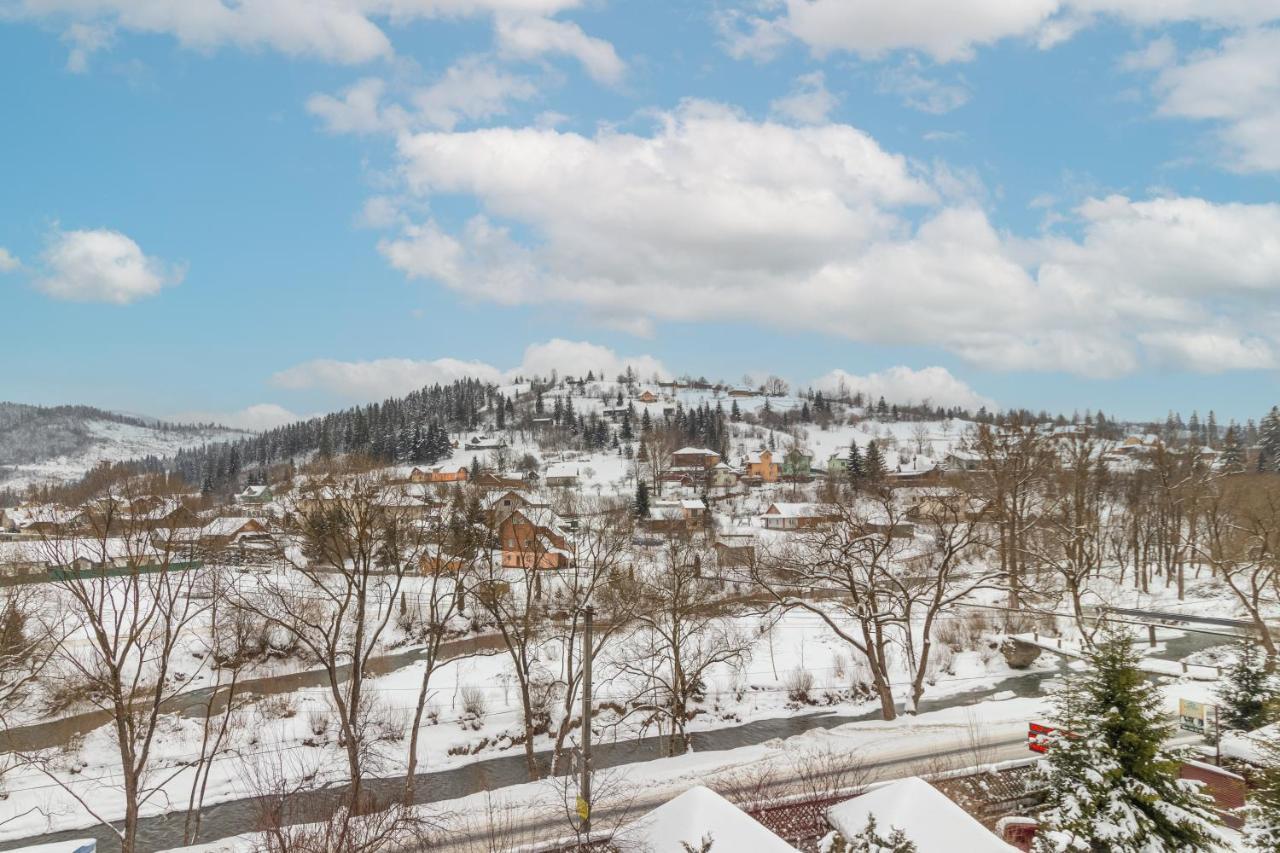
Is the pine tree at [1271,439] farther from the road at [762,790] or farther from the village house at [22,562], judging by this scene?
the village house at [22,562]

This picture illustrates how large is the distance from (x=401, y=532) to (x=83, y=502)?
8.37 metres

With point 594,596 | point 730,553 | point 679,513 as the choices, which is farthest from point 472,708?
point 679,513

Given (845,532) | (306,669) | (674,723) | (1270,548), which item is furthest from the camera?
(306,669)

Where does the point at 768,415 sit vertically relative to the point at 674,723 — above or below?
above

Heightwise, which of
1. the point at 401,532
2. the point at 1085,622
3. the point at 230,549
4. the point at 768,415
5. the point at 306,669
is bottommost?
the point at 306,669

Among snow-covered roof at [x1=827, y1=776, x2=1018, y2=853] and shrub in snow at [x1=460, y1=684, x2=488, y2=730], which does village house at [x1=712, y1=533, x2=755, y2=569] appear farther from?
snow-covered roof at [x1=827, y1=776, x2=1018, y2=853]

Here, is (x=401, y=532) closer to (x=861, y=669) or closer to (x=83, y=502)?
(x=83, y=502)

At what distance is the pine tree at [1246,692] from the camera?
58.1 ft

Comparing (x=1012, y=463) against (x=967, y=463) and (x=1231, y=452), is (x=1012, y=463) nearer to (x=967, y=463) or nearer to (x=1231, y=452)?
(x=967, y=463)

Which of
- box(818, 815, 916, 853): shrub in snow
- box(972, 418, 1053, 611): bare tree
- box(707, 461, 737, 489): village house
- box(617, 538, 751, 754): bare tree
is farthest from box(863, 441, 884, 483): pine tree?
box(818, 815, 916, 853): shrub in snow

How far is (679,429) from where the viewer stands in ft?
419

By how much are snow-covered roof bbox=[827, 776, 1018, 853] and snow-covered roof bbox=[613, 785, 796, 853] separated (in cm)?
161

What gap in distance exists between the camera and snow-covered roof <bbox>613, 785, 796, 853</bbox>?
9953mm

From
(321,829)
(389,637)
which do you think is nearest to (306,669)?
(389,637)
